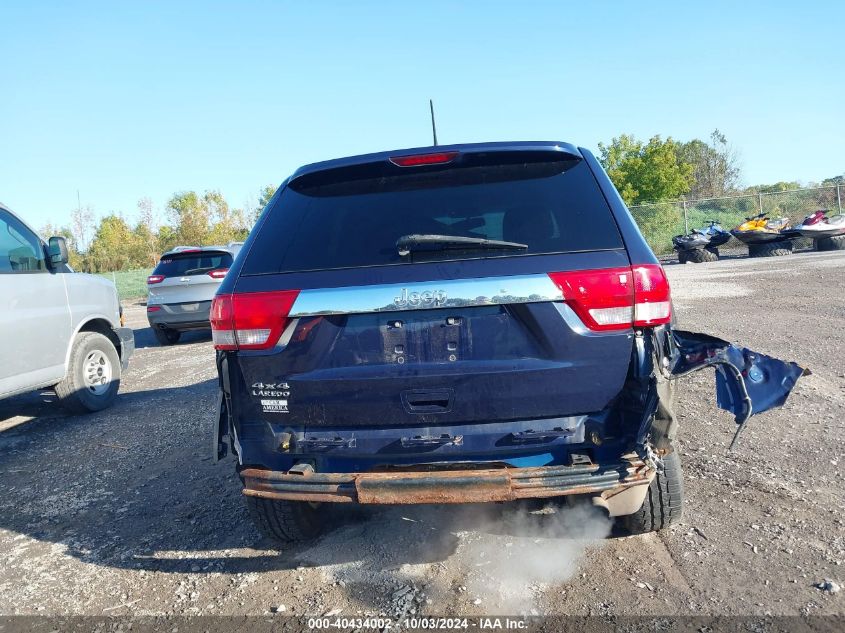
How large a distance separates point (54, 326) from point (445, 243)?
196 inches

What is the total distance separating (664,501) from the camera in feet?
9.45

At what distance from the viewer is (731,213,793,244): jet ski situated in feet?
65.4

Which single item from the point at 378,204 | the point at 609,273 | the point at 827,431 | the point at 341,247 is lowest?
the point at 827,431

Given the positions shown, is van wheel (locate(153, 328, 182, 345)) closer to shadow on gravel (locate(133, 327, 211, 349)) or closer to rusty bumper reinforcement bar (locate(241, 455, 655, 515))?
shadow on gravel (locate(133, 327, 211, 349))

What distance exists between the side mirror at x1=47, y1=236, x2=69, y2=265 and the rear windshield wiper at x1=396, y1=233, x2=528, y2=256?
485 cm

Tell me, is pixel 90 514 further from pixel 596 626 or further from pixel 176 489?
pixel 596 626

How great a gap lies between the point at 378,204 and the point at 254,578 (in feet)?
6.09

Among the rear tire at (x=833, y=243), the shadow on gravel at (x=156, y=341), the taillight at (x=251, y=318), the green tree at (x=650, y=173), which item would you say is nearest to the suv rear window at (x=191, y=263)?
the shadow on gravel at (x=156, y=341)

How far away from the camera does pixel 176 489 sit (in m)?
4.23

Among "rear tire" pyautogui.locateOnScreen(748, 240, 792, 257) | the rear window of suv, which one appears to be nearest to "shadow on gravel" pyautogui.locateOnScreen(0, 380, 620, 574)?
the rear window of suv

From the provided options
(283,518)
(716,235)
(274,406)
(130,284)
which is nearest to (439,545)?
(283,518)

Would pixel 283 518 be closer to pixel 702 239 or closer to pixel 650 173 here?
pixel 702 239

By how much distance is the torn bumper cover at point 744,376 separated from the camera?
101 inches

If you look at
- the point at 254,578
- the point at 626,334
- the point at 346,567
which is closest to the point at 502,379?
the point at 626,334
